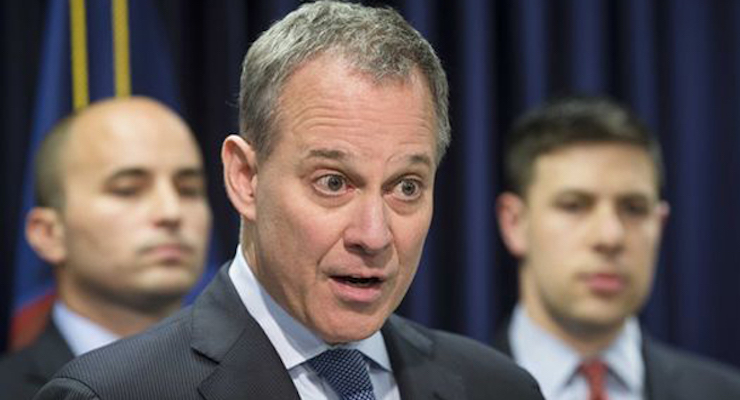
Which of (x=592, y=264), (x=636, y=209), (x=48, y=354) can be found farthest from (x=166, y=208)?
(x=636, y=209)

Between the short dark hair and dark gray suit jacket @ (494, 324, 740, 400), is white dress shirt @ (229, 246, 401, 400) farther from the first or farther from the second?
the short dark hair

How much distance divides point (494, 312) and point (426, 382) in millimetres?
1875

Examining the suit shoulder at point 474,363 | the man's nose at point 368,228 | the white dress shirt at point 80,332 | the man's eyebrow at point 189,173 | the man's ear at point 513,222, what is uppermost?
the man's nose at point 368,228

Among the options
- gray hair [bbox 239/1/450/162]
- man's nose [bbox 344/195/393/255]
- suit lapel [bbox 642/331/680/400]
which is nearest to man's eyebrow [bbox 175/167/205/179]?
suit lapel [bbox 642/331/680/400]

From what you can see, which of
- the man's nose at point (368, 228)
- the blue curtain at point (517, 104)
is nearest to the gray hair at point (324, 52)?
the man's nose at point (368, 228)

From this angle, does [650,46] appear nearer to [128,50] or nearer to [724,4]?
[724,4]

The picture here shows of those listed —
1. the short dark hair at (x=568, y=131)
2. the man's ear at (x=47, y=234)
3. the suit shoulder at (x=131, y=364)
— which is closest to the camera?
the suit shoulder at (x=131, y=364)

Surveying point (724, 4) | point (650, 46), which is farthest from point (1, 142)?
point (724, 4)

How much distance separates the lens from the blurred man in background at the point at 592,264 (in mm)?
3141

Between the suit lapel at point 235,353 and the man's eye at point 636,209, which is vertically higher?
A: the suit lapel at point 235,353

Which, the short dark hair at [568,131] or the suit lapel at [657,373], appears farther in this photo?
the short dark hair at [568,131]

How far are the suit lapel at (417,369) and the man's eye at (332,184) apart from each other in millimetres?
288

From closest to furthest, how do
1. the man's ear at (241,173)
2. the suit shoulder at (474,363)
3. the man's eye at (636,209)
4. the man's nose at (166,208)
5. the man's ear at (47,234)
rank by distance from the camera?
the man's ear at (241,173), the suit shoulder at (474,363), the man's nose at (166,208), the man's ear at (47,234), the man's eye at (636,209)

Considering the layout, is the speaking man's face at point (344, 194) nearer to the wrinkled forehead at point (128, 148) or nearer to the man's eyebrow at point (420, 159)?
the man's eyebrow at point (420, 159)
